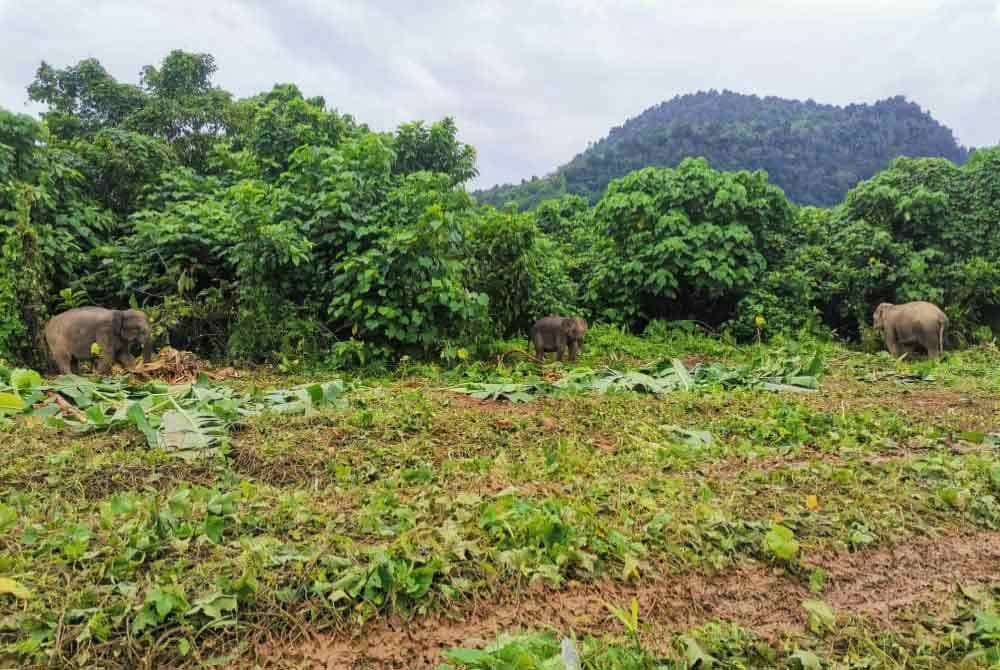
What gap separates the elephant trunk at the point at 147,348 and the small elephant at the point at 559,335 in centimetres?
486

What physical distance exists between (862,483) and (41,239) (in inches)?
360

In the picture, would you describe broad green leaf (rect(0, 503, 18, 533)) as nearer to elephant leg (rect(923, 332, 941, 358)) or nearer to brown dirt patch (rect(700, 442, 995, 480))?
brown dirt patch (rect(700, 442, 995, 480))

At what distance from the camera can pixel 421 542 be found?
246cm

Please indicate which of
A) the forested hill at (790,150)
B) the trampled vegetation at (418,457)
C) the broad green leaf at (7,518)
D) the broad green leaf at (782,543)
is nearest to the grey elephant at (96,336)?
the trampled vegetation at (418,457)

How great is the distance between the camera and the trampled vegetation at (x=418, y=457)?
2102mm

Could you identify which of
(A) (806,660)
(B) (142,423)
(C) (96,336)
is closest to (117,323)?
(C) (96,336)

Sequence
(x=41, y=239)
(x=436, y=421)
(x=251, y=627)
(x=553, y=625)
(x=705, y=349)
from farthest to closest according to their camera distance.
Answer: (x=705, y=349) → (x=41, y=239) → (x=436, y=421) → (x=553, y=625) → (x=251, y=627)

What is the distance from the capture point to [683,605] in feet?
7.63

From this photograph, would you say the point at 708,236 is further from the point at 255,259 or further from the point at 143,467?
the point at 143,467

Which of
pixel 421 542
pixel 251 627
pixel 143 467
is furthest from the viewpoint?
pixel 143 467

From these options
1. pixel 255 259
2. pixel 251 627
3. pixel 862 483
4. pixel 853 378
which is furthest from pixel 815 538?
pixel 255 259

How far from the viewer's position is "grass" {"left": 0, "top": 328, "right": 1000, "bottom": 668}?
6.63 feet

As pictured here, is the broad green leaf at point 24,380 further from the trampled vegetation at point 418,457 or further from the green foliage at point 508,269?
the green foliage at point 508,269

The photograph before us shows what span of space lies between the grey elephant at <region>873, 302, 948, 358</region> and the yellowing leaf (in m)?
10.9
